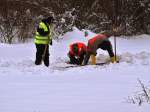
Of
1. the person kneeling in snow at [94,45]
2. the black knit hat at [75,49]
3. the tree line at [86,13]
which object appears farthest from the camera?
the tree line at [86,13]

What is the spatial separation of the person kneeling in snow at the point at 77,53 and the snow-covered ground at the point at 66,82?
316 millimetres

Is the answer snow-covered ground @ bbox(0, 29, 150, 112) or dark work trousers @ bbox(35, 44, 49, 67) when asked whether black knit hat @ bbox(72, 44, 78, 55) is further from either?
dark work trousers @ bbox(35, 44, 49, 67)

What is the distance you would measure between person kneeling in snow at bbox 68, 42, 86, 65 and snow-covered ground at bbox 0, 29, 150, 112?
316 millimetres

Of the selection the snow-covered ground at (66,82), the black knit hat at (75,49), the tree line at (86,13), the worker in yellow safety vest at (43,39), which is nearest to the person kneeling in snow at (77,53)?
the black knit hat at (75,49)

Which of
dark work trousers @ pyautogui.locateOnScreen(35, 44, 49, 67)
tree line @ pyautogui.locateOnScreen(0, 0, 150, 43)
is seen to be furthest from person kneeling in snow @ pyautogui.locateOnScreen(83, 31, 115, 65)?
tree line @ pyautogui.locateOnScreen(0, 0, 150, 43)

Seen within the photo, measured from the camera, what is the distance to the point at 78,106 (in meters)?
7.79

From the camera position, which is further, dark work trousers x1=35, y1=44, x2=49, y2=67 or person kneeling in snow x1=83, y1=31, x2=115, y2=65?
dark work trousers x1=35, y1=44, x2=49, y2=67

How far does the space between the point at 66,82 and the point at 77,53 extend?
360cm

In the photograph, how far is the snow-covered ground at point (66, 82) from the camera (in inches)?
310

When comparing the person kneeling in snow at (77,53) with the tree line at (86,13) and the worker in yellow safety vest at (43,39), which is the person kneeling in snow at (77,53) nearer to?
the worker in yellow safety vest at (43,39)

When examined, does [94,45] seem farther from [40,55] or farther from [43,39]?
[40,55]

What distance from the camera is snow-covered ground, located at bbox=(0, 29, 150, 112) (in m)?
7.88

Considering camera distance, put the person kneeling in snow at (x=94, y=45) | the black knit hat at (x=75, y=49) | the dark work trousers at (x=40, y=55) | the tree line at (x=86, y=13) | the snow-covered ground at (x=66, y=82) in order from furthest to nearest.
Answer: the tree line at (x=86, y=13) < the black knit hat at (x=75, y=49) < the dark work trousers at (x=40, y=55) < the person kneeling in snow at (x=94, y=45) < the snow-covered ground at (x=66, y=82)

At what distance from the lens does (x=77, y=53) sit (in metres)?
14.1
